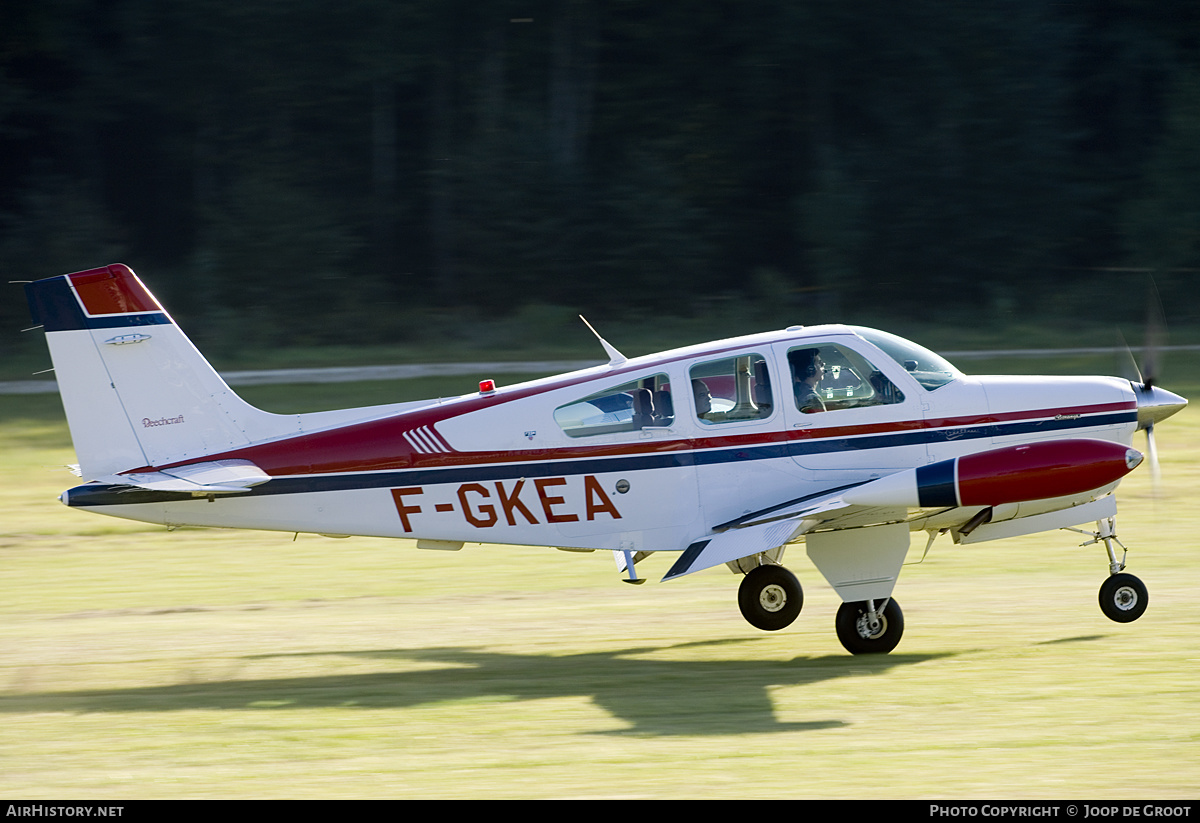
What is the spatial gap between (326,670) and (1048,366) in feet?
65.4

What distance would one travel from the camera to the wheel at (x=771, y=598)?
9445mm

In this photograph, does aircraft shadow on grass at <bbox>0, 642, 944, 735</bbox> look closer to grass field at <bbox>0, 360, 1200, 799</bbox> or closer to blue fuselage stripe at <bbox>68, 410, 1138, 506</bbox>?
grass field at <bbox>0, 360, 1200, 799</bbox>

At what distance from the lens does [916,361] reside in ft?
29.9

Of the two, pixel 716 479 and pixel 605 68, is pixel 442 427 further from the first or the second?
pixel 605 68

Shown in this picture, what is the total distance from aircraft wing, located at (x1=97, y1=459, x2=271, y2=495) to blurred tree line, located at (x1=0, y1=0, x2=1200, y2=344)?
26.6m

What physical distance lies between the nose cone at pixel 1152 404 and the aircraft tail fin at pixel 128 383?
618 cm

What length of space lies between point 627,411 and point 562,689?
6.60 feet

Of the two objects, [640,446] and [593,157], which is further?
[593,157]

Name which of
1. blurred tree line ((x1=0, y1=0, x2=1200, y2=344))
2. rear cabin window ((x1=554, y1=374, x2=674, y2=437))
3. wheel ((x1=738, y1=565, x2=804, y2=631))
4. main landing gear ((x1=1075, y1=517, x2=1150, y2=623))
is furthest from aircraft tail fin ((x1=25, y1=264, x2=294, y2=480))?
blurred tree line ((x1=0, y1=0, x2=1200, y2=344))

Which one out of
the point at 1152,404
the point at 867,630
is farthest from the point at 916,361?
the point at 867,630

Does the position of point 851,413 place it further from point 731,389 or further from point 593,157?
point 593,157

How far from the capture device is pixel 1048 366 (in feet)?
83.5
